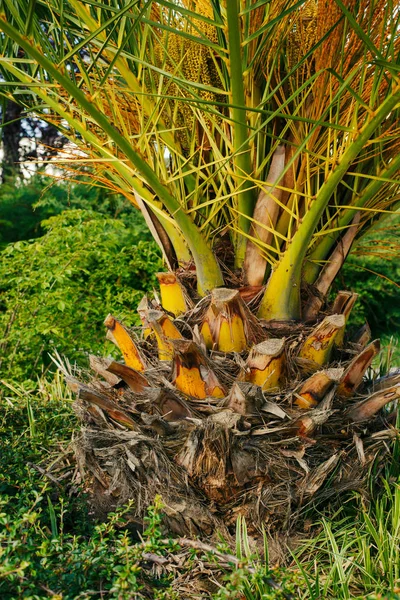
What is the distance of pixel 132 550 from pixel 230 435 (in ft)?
1.62

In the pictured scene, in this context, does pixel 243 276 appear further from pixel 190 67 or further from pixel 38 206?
pixel 38 206

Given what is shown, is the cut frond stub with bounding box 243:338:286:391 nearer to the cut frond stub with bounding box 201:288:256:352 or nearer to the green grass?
the cut frond stub with bounding box 201:288:256:352

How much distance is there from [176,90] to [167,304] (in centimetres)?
83

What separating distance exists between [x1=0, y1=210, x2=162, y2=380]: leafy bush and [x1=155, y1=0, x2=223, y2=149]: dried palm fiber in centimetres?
185

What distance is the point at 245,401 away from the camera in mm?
2059

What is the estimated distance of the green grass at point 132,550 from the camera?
171 cm

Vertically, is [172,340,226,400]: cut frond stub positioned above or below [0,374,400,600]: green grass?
above

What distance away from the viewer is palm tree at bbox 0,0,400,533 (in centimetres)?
209

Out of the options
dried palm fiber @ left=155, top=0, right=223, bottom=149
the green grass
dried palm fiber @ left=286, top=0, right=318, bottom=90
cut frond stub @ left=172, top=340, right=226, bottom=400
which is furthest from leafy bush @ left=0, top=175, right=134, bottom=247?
cut frond stub @ left=172, top=340, right=226, bottom=400

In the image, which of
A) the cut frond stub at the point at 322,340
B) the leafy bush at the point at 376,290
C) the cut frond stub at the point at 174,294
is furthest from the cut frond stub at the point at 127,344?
the leafy bush at the point at 376,290

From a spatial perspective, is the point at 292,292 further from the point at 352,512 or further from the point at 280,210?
the point at 352,512

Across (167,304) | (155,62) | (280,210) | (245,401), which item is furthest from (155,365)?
(155,62)

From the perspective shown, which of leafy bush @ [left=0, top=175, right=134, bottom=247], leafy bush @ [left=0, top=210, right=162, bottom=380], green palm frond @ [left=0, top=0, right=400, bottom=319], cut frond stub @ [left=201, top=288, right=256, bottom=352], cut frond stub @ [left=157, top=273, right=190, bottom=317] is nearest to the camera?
green palm frond @ [left=0, top=0, right=400, bottom=319]

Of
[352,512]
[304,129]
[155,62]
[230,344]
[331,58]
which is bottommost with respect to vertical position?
[352,512]
